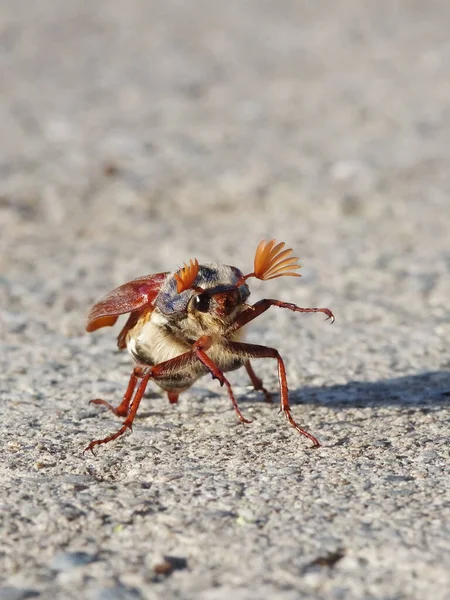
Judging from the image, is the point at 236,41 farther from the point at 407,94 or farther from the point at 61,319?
the point at 61,319

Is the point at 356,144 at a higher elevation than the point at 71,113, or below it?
below

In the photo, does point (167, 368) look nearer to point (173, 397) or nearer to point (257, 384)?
point (173, 397)

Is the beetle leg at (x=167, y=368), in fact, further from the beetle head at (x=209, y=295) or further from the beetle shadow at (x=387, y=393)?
the beetle shadow at (x=387, y=393)

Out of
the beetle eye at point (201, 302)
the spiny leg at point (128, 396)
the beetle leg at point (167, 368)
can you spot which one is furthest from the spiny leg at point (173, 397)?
the beetle eye at point (201, 302)

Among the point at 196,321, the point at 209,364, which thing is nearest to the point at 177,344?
the point at 196,321

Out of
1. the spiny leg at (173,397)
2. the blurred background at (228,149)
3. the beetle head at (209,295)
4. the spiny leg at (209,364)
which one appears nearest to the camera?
the spiny leg at (209,364)

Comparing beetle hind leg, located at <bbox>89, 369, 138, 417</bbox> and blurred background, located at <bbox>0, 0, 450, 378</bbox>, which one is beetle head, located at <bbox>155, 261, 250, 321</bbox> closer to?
beetle hind leg, located at <bbox>89, 369, 138, 417</bbox>

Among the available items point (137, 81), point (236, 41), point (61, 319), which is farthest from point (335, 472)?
point (236, 41)
